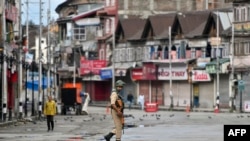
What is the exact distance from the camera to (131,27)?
111188 mm

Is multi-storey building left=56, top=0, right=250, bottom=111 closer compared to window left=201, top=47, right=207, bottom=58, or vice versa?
multi-storey building left=56, top=0, right=250, bottom=111

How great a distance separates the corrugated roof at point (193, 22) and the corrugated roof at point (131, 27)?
10.9 meters

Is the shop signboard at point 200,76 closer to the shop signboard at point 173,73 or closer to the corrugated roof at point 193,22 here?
the shop signboard at point 173,73

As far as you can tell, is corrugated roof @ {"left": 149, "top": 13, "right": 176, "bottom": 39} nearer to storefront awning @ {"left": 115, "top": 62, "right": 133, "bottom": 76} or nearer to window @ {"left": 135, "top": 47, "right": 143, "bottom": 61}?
window @ {"left": 135, "top": 47, "right": 143, "bottom": 61}

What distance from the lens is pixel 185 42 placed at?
98.4 metres

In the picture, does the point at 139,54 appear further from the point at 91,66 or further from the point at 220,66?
the point at 220,66

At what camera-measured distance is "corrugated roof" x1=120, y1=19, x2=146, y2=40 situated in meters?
110

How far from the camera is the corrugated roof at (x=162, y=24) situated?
102 meters

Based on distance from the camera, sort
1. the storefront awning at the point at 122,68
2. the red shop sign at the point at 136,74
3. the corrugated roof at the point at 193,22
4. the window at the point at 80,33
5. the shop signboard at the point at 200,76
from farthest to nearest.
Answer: the window at the point at 80,33 < the storefront awning at the point at 122,68 < the red shop sign at the point at 136,74 < the corrugated roof at the point at 193,22 < the shop signboard at the point at 200,76

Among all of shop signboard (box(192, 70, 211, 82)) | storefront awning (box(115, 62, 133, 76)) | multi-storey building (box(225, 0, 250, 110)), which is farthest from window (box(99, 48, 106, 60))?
multi-storey building (box(225, 0, 250, 110))

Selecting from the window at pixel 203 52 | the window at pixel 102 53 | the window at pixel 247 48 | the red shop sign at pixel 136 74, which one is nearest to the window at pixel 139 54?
the red shop sign at pixel 136 74

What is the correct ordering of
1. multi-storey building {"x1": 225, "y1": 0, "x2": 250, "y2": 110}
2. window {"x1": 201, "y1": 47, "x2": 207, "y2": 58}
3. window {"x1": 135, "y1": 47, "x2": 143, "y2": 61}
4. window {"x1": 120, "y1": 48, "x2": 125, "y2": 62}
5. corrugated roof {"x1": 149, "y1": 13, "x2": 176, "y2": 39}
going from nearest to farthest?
multi-storey building {"x1": 225, "y1": 0, "x2": 250, "y2": 110} < window {"x1": 201, "y1": 47, "x2": 207, "y2": 58} < corrugated roof {"x1": 149, "y1": 13, "x2": 176, "y2": 39} < window {"x1": 135, "y1": 47, "x2": 143, "y2": 61} < window {"x1": 120, "y1": 48, "x2": 125, "y2": 62}

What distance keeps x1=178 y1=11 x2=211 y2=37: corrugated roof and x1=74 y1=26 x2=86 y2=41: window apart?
32.0 metres

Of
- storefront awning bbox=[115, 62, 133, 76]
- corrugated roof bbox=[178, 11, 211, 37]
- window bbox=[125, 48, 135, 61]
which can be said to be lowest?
storefront awning bbox=[115, 62, 133, 76]
